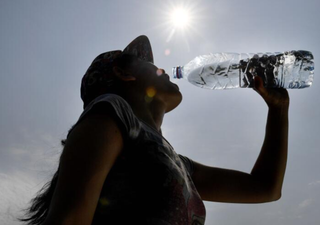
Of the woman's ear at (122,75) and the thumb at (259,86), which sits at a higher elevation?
the thumb at (259,86)

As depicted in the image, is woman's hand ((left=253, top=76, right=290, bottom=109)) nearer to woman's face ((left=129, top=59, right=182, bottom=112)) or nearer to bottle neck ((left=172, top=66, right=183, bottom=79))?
woman's face ((left=129, top=59, right=182, bottom=112))

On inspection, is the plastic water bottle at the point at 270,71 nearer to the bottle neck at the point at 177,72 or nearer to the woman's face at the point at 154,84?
the bottle neck at the point at 177,72

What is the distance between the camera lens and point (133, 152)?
1.58 metres

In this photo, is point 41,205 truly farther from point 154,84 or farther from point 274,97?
point 274,97

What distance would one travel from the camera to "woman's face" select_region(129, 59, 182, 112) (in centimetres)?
239

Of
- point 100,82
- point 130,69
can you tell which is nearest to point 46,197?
point 100,82

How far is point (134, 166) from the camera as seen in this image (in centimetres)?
155

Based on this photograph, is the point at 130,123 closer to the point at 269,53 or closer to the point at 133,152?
the point at 133,152

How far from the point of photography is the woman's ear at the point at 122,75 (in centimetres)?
232

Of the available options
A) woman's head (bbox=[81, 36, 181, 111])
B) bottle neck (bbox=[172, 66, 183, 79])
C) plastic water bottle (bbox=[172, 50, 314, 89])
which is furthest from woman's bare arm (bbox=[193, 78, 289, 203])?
bottle neck (bbox=[172, 66, 183, 79])

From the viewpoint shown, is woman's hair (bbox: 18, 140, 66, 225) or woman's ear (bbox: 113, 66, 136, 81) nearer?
woman's hair (bbox: 18, 140, 66, 225)

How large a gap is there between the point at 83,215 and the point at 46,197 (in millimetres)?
706

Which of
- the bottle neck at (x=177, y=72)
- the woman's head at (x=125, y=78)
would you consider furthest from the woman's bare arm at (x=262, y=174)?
the bottle neck at (x=177, y=72)

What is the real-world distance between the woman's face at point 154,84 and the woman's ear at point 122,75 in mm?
56
